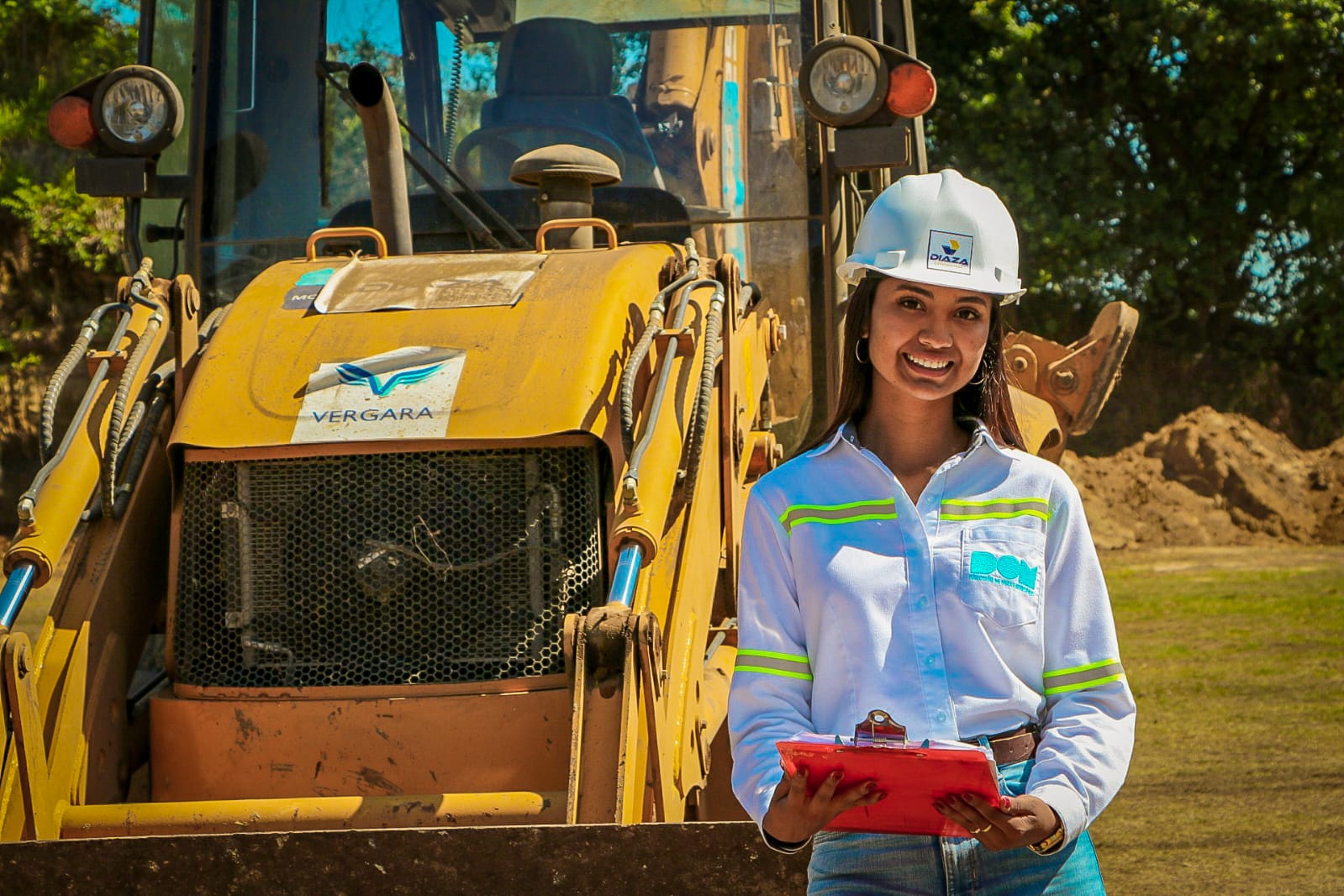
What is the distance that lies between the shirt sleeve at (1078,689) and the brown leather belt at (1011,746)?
0.02 meters

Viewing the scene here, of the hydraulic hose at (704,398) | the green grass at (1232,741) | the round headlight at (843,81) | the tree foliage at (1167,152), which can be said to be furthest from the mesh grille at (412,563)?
the tree foliage at (1167,152)

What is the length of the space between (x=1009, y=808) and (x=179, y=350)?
3144mm

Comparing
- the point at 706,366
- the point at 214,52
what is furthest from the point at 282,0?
the point at 706,366

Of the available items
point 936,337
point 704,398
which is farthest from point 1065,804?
point 704,398

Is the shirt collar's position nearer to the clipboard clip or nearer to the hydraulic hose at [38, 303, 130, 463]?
the clipboard clip

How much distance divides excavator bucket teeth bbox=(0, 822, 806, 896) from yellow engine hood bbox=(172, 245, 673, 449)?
1.13 metres

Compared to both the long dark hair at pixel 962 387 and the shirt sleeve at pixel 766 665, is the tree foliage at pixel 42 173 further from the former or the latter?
the shirt sleeve at pixel 766 665

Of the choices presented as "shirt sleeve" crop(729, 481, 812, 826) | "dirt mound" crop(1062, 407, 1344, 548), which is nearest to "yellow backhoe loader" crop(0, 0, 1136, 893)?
"shirt sleeve" crop(729, 481, 812, 826)

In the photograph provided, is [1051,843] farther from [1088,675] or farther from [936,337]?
[936,337]

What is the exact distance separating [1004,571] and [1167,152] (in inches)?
816

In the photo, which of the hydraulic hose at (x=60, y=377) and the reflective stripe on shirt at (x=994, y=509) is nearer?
the reflective stripe on shirt at (x=994, y=509)

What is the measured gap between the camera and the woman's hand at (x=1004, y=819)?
204cm

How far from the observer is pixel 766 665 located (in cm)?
230

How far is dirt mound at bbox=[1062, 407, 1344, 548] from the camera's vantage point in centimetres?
1845
